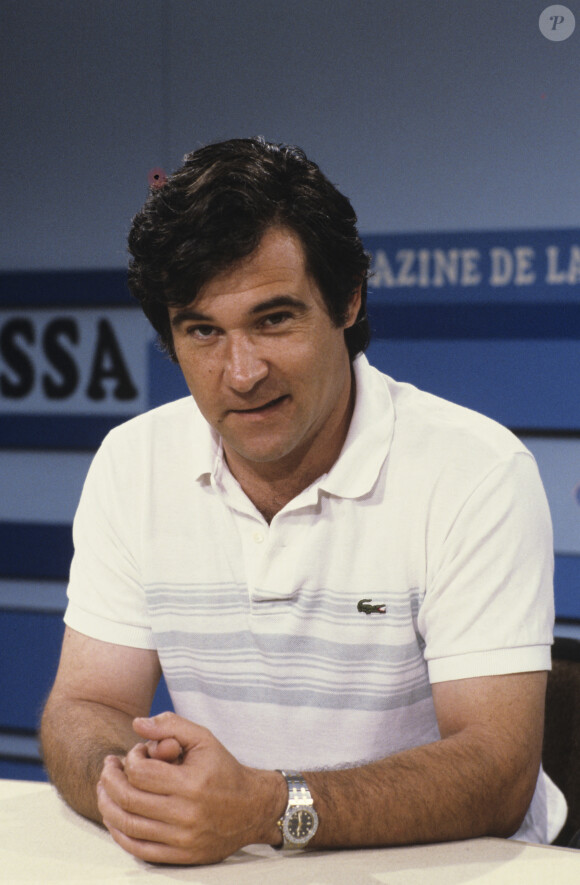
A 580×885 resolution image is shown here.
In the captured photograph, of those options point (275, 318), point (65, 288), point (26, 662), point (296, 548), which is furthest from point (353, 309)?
point (26, 662)

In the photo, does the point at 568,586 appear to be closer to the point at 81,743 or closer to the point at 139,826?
the point at 81,743

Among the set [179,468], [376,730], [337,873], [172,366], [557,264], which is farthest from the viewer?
[172,366]

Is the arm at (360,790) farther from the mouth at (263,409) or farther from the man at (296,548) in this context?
the mouth at (263,409)

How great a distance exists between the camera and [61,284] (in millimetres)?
3172

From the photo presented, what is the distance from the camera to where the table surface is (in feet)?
3.62

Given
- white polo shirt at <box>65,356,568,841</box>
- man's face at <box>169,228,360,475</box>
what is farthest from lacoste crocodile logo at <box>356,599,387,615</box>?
man's face at <box>169,228,360,475</box>

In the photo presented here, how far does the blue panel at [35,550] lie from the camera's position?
319 cm

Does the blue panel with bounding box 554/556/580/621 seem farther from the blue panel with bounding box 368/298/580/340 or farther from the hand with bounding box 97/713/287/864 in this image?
the hand with bounding box 97/713/287/864

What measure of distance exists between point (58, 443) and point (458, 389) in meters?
1.28

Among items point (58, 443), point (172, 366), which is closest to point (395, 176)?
point (172, 366)

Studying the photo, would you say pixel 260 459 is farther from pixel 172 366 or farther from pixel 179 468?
pixel 172 366

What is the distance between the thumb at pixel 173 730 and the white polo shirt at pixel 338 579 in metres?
0.38

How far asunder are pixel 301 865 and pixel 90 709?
49 centimetres

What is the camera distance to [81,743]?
141cm
